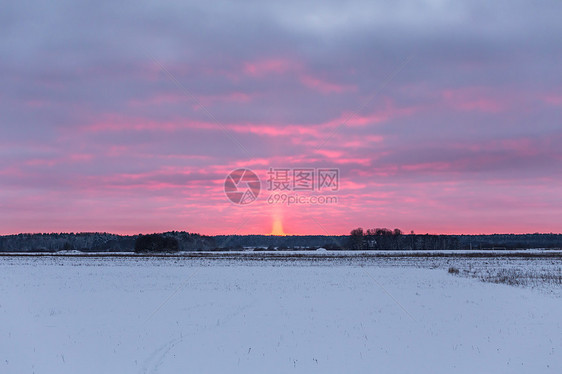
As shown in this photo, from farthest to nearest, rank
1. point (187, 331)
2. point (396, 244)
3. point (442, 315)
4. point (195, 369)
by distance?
point (396, 244) < point (442, 315) < point (187, 331) < point (195, 369)

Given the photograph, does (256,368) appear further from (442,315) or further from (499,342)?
(442,315)

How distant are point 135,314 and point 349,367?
34.9 feet

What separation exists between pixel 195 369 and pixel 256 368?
1498mm

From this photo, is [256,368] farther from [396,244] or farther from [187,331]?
[396,244]

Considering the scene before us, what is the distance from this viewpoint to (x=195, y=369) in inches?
464

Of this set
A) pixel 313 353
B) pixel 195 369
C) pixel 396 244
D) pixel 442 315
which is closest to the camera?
pixel 195 369

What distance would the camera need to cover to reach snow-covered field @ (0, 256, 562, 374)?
39.9 feet

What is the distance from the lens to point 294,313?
771 inches

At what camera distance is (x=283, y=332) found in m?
16.0

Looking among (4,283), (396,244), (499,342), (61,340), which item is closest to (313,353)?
(499,342)

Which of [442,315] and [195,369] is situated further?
[442,315]

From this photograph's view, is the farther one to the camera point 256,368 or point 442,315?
point 442,315

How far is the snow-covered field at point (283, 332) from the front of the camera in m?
12.1

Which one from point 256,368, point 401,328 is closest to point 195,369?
point 256,368
